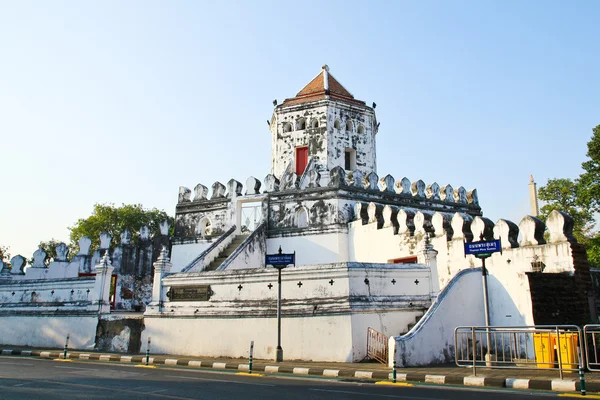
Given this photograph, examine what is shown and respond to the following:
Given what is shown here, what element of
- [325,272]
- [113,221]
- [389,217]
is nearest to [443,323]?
[325,272]

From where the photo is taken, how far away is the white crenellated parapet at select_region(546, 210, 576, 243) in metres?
12.3

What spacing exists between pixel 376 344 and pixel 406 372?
7.94ft

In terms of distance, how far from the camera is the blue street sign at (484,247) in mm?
10906

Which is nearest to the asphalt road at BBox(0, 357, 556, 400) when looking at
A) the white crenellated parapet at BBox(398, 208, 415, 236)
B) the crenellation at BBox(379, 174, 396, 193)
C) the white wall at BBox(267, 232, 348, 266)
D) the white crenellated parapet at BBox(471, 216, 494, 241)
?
the white crenellated parapet at BBox(471, 216, 494, 241)

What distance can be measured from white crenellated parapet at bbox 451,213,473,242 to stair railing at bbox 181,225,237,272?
28.4 feet

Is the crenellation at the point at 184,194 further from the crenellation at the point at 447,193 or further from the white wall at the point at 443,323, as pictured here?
the white wall at the point at 443,323

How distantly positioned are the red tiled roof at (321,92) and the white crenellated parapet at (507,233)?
12374 millimetres

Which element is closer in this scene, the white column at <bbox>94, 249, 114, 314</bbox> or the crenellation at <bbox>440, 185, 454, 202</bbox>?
the white column at <bbox>94, 249, 114, 314</bbox>

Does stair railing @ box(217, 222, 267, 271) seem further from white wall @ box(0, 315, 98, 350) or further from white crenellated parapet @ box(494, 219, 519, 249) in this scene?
white crenellated parapet @ box(494, 219, 519, 249)

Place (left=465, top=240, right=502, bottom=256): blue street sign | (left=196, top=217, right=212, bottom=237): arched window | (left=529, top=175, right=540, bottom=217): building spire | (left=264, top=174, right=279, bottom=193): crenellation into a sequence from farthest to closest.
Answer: (left=529, top=175, right=540, bottom=217): building spire < (left=196, top=217, right=212, bottom=237): arched window < (left=264, top=174, right=279, bottom=193): crenellation < (left=465, top=240, right=502, bottom=256): blue street sign

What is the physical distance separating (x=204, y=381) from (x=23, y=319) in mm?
11692

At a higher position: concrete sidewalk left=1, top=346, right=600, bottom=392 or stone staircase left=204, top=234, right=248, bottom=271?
stone staircase left=204, top=234, right=248, bottom=271

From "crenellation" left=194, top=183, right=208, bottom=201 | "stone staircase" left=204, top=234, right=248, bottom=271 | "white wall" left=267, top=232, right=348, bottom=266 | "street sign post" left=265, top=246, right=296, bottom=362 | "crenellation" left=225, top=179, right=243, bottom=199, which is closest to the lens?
"street sign post" left=265, top=246, right=296, bottom=362

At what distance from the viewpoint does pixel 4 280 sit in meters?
19.4
